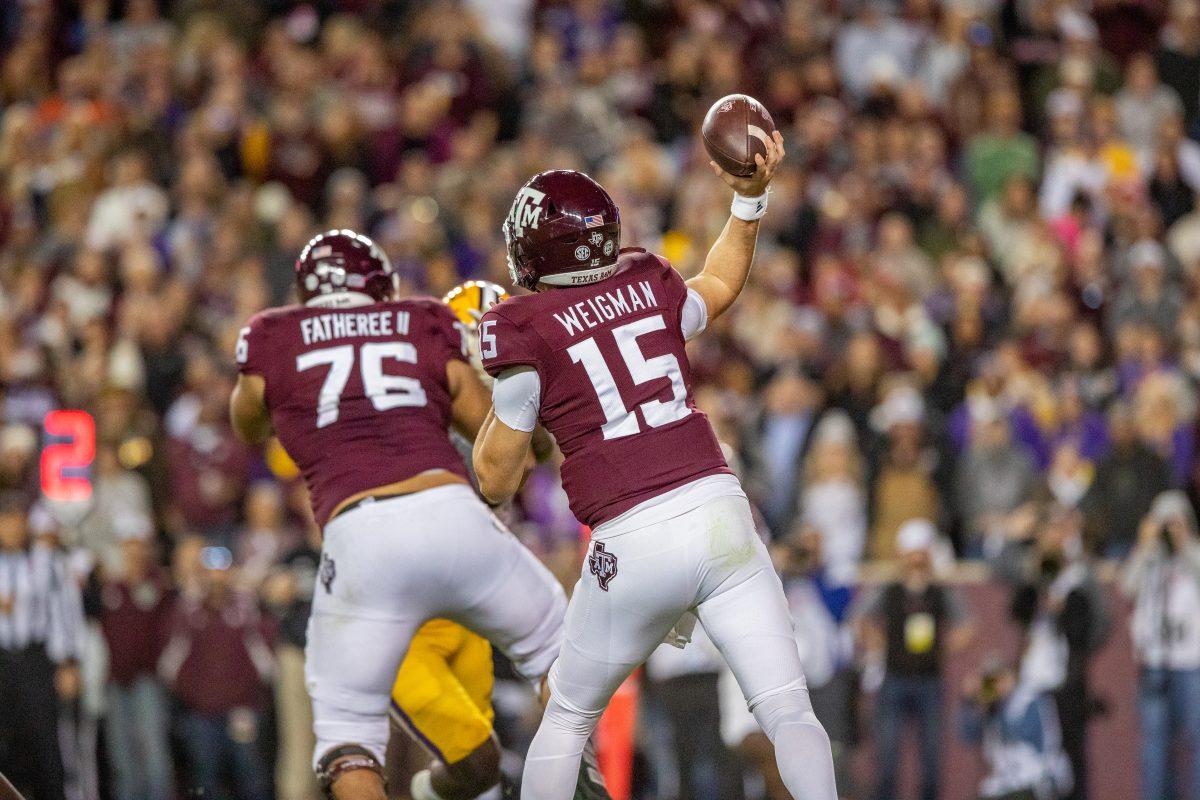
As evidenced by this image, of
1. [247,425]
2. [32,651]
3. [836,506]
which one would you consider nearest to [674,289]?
[247,425]

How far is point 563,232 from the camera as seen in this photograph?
5.39 m

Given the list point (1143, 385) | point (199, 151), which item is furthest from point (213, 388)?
point (1143, 385)

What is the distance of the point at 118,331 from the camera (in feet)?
42.9

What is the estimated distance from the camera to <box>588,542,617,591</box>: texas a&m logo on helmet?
5.25 meters

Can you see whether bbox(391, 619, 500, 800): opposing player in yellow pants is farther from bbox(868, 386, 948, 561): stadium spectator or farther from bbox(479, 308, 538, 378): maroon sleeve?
bbox(868, 386, 948, 561): stadium spectator

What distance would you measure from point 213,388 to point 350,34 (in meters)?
4.18

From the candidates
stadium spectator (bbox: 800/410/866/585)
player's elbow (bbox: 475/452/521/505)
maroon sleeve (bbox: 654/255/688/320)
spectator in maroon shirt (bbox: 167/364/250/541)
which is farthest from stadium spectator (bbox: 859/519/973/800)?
player's elbow (bbox: 475/452/521/505)

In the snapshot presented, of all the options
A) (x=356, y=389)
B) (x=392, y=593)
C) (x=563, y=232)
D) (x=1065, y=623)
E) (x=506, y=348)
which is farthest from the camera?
(x=1065, y=623)

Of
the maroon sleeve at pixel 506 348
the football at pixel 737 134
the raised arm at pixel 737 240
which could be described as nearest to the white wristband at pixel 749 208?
the raised arm at pixel 737 240

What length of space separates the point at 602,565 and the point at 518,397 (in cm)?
54

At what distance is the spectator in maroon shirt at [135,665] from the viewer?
11.7m

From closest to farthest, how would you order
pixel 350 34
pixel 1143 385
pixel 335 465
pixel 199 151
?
pixel 335 465, pixel 1143 385, pixel 199 151, pixel 350 34

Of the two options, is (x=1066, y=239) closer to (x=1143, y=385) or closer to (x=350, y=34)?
(x=1143, y=385)

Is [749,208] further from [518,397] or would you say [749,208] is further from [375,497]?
[375,497]
